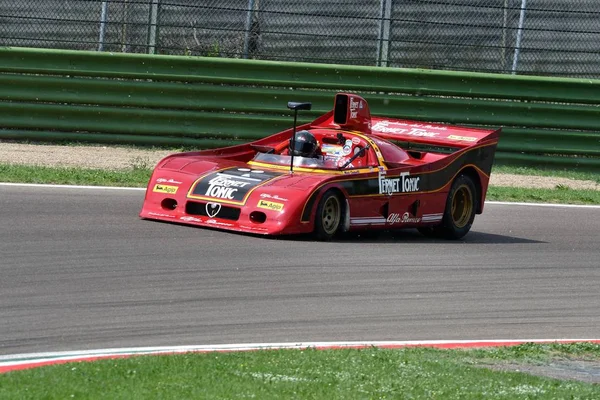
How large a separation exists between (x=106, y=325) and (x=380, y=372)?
6.56 feet

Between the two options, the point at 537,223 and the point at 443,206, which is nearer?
the point at 443,206

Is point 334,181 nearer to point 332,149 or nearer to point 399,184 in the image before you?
point 399,184

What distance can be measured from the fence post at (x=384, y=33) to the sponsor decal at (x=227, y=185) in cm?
692

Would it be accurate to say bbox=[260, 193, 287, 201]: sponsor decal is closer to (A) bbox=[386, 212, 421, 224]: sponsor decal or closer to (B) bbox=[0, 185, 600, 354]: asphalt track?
(B) bbox=[0, 185, 600, 354]: asphalt track

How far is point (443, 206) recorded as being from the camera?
41.4ft

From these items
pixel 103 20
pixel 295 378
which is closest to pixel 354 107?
pixel 103 20

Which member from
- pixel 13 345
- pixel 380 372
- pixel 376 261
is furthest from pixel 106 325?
pixel 376 261

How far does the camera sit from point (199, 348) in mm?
7016

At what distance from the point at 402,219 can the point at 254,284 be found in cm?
337

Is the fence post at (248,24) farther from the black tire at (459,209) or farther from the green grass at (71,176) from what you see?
the black tire at (459,209)

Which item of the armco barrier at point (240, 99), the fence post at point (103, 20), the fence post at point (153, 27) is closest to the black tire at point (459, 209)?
the armco barrier at point (240, 99)

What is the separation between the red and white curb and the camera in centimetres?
634

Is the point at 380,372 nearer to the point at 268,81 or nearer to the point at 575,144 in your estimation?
the point at 268,81

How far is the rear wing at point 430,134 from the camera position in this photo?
13.2 m
